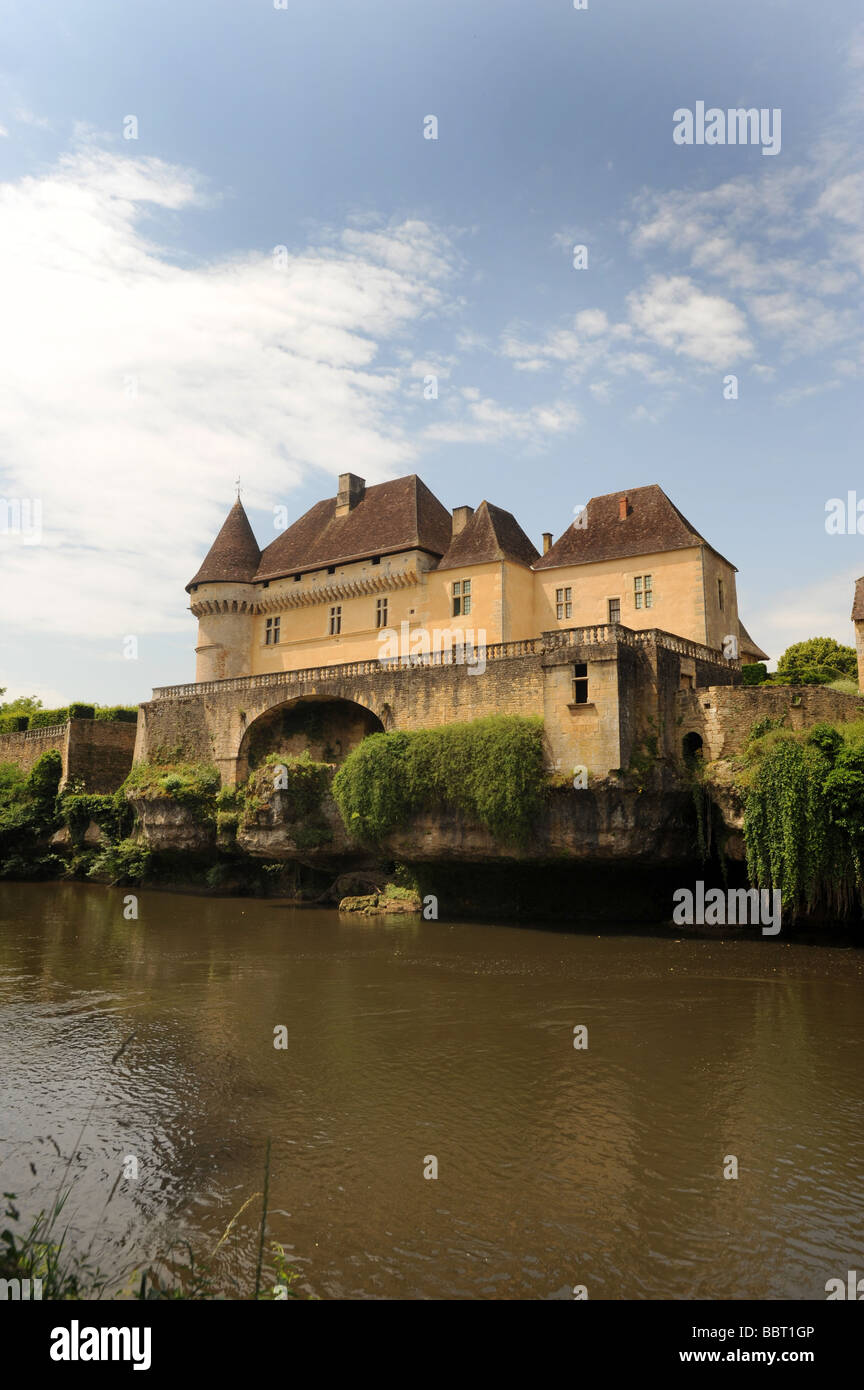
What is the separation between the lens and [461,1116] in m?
11.0

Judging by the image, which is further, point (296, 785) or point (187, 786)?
point (187, 786)

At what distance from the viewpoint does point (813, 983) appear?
18.0m

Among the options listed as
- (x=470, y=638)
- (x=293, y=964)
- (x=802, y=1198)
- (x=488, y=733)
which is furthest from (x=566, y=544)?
(x=802, y=1198)

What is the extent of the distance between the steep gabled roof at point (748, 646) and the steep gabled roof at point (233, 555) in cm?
2174

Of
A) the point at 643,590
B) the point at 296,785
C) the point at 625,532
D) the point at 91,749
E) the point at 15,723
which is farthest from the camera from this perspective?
the point at 15,723

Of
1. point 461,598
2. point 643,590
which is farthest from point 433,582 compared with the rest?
point 643,590

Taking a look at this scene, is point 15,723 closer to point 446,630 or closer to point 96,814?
point 96,814

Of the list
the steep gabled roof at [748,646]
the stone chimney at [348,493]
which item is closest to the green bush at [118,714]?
the stone chimney at [348,493]

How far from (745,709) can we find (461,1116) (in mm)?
16399

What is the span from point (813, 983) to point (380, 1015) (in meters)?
9.00

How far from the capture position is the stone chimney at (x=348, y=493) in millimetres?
41344

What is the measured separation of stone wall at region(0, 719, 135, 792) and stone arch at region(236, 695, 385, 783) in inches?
459

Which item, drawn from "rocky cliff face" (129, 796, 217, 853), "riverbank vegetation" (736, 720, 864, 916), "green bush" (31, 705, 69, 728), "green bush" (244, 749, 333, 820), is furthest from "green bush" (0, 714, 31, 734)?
"riverbank vegetation" (736, 720, 864, 916)

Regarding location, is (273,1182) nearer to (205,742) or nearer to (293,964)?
(293,964)
